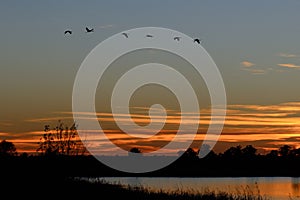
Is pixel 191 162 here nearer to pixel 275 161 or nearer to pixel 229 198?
pixel 275 161

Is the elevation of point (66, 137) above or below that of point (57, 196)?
above

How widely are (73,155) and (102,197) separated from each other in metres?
20.7

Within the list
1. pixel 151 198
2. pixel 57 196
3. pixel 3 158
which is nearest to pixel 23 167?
pixel 3 158

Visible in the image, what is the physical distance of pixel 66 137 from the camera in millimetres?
58750

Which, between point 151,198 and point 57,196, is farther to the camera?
point 151,198

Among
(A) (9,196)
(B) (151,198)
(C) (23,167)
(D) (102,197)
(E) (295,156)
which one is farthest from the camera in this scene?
(E) (295,156)

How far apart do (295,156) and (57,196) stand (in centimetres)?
9917

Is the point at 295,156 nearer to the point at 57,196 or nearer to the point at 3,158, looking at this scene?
the point at 3,158

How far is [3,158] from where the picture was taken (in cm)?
5484

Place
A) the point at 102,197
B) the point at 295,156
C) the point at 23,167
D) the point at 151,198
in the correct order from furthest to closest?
1. the point at 295,156
2. the point at 23,167
3. the point at 151,198
4. the point at 102,197

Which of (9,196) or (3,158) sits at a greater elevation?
(3,158)

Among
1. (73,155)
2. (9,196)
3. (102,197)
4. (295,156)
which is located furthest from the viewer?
(295,156)

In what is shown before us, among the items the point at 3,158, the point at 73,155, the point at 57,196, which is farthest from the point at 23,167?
the point at 57,196

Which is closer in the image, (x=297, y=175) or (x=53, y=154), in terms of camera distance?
(x=53, y=154)
